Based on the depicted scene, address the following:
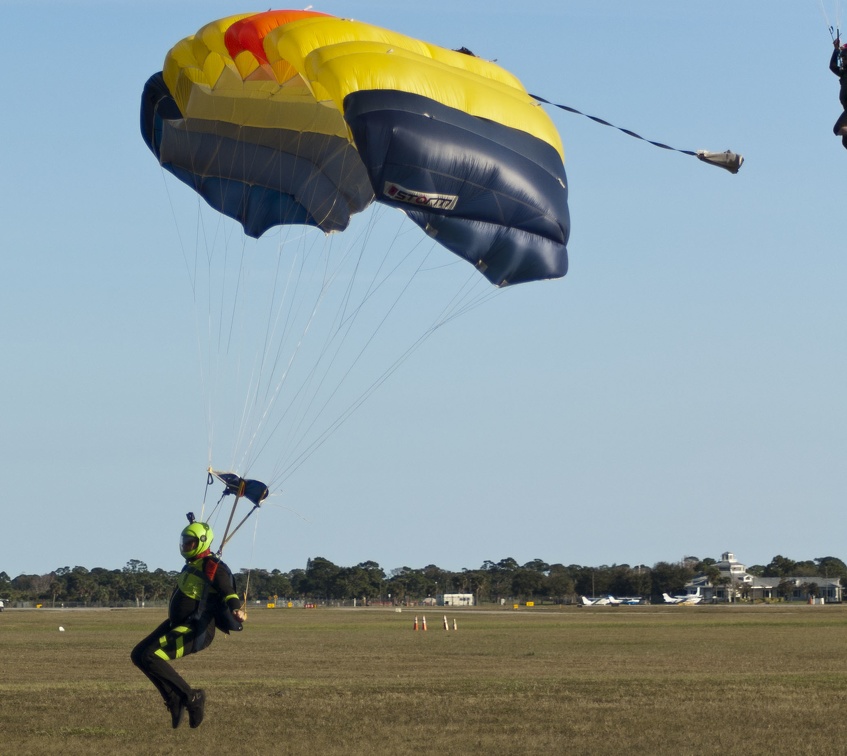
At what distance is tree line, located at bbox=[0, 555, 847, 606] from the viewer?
429 feet

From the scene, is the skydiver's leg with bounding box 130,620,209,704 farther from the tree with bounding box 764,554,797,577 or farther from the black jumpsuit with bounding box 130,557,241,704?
the tree with bounding box 764,554,797,577

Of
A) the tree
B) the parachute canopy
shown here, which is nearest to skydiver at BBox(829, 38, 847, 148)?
the parachute canopy

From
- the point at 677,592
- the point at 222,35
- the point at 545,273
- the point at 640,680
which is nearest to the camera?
the point at 222,35

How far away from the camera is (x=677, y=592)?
127062mm

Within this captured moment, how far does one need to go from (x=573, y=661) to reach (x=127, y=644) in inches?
496

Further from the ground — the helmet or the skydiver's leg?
the helmet

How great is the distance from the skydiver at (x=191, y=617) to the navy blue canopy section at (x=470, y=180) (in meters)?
4.34

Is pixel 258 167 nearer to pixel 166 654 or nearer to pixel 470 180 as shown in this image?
pixel 470 180

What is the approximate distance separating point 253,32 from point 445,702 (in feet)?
26.3

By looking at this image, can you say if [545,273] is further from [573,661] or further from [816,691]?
[573,661]

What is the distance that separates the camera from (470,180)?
555 inches

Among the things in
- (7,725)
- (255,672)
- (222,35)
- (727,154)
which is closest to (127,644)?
(255,672)

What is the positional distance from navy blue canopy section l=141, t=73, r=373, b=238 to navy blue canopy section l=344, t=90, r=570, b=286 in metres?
1.51

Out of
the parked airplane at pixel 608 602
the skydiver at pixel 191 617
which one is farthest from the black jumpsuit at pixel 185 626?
the parked airplane at pixel 608 602
